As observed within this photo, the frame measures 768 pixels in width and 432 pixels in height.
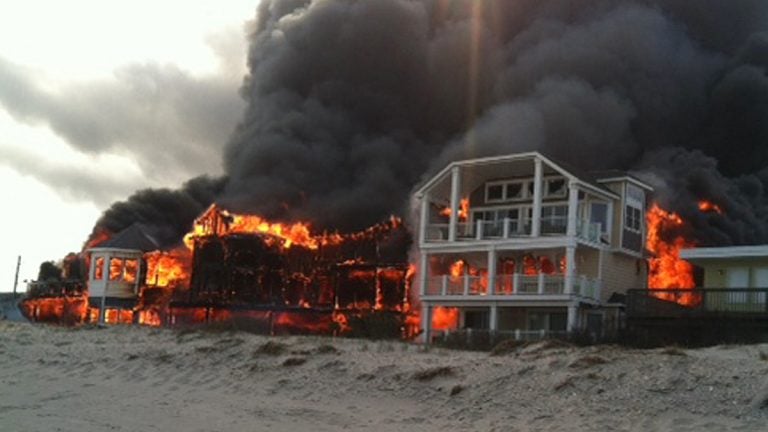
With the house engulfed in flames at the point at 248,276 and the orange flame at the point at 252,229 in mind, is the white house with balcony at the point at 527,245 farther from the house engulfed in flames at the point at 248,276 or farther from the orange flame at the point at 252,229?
the orange flame at the point at 252,229

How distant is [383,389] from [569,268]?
21.0 metres

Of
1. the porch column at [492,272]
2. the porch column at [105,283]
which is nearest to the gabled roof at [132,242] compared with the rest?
the porch column at [105,283]

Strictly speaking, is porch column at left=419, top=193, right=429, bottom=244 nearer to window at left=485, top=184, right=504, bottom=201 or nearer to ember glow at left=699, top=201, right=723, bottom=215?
window at left=485, top=184, right=504, bottom=201

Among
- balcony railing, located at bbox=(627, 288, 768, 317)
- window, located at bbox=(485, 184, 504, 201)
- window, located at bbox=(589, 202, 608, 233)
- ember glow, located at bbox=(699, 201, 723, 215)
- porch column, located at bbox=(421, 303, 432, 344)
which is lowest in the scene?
porch column, located at bbox=(421, 303, 432, 344)

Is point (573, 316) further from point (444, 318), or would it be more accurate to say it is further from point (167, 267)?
point (167, 267)

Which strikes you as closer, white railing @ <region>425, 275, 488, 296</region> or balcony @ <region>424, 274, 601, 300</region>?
balcony @ <region>424, 274, 601, 300</region>

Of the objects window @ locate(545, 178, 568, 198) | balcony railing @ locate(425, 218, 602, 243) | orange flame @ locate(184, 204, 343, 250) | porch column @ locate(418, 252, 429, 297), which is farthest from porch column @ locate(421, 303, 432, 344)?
orange flame @ locate(184, 204, 343, 250)

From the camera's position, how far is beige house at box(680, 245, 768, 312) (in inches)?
1284

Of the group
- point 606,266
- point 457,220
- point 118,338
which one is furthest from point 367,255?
point 118,338

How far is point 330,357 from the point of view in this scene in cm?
2025

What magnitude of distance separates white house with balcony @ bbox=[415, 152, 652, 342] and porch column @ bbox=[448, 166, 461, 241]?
0.05 meters

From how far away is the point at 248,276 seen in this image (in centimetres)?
5131

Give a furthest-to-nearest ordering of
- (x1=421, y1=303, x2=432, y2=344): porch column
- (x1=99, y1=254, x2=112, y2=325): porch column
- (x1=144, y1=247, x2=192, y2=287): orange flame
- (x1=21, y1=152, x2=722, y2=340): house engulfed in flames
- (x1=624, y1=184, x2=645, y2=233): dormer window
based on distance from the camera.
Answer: (x1=144, y1=247, x2=192, y2=287): orange flame < (x1=99, y1=254, x2=112, y2=325): porch column < (x1=624, y1=184, x2=645, y2=233): dormer window < (x1=421, y1=303, x2=432, y2=344): porch column < (x1=21, y1=152, x2=722, y2=340): house engulfed in flames

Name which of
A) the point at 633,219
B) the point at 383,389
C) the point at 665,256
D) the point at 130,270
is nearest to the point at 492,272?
the point at 633,219
